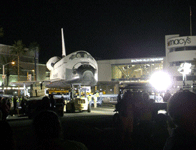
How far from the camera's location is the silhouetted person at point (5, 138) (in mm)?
2621

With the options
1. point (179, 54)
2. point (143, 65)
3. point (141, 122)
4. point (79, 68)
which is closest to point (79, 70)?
point (79, 68)

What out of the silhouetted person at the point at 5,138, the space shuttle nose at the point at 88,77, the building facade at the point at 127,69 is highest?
the building facade at the point at 127,69

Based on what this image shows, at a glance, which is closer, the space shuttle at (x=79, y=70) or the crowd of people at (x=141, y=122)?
the crowd of people at (x=141, y=122)

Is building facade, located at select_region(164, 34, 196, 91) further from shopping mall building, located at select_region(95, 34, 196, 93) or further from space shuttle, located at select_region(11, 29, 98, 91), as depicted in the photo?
space shuttle, located at select_region(11, 29, 98, 91)

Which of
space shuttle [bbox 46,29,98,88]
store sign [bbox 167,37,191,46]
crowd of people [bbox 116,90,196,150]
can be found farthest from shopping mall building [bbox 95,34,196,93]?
crowd of people [bbox 116,90,196,150]

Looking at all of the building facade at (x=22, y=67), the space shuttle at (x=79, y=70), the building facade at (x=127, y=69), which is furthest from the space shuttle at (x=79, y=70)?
the building facade at (x=22, y=67)

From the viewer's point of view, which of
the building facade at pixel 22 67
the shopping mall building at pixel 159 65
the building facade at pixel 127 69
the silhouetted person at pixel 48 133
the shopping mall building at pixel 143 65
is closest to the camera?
the silhouetted person at pixel 48 133

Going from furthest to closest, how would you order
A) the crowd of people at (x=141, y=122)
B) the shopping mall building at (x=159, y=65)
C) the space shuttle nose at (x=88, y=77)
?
the shopping mall building at (x=159, y=65), the space shuttle nose at (x=88, y=77), the crowd of people at (x=141, y=122)

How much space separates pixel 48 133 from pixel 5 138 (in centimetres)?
49

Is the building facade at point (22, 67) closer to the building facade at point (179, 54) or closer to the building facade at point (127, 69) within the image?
the building facade at point (127, 69)

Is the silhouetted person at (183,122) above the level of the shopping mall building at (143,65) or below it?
below

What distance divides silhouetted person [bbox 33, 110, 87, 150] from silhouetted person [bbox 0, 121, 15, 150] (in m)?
0.30

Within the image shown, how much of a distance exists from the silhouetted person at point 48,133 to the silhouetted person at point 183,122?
1.05m

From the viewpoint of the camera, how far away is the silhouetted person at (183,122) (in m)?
2.33
